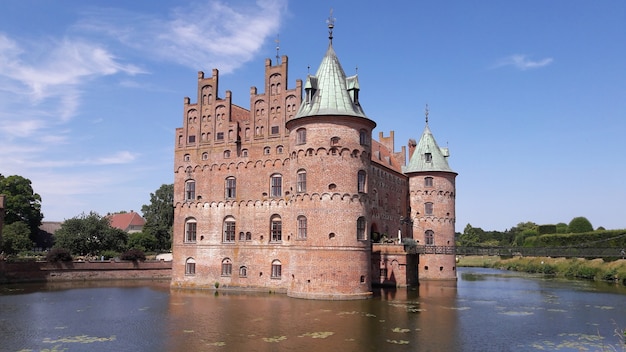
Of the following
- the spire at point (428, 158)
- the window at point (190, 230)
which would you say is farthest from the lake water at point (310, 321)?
the spire at point (428, 158)

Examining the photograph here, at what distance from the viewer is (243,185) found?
37656 millimetres

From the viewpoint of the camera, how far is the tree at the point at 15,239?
53.3m

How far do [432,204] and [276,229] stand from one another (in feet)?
61.6

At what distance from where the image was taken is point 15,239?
5447cm

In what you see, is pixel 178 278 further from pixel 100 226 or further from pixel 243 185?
pixel 100 226

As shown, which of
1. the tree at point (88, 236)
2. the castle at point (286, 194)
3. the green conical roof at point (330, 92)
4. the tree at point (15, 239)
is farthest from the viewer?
the tree at point (88, 236)

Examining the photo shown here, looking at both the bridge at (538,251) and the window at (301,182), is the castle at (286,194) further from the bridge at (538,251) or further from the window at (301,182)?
the bridge at (538,251)

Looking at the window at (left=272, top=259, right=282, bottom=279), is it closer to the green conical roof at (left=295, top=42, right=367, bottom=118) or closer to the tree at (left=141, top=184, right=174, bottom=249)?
the green conical roof at (left=295, top=42, right=367, bottom=118)

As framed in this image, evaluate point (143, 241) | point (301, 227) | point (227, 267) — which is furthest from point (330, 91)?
point (143, 241)

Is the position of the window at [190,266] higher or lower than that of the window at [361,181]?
lower

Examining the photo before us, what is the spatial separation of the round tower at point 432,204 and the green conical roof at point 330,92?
57.9ft

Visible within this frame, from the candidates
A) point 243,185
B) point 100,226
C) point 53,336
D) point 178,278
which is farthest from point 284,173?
point 100,226

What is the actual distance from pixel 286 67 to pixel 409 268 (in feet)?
55.9

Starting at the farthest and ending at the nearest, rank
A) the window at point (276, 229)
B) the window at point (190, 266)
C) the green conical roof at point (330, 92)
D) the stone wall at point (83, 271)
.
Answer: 1. the stone wall at point (83, 271)
2. the window at point (190, 266)
3. the window at point (276, 229)
4. the green conical roof at point (330, 92)
